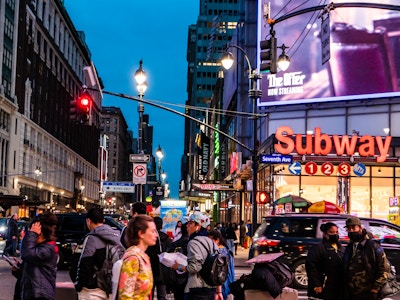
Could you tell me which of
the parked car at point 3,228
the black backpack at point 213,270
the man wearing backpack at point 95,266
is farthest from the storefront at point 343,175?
the man wearing backpack at point 95,266

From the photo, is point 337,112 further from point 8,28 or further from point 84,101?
point 8,28

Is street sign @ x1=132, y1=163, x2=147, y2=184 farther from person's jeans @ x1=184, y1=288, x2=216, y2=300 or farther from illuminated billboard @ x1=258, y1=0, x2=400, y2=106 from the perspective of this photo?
illuminated billboard @ x1=258, y1=0, x2=400, y2=106

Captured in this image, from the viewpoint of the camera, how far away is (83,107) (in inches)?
911

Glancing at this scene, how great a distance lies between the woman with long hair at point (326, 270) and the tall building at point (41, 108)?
48.6m

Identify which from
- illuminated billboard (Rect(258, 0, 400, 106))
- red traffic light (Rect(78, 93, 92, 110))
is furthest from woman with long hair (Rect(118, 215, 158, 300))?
illuminated billboard (Rect(258, 0, 400, 106))

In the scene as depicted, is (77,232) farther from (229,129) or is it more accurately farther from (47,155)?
(47,155)

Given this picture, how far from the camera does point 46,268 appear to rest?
811cm

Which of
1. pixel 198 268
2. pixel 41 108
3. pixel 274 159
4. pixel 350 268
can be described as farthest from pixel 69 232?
pixel 41 108

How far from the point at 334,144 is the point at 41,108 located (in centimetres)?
5973

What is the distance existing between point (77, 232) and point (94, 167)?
126456 millimetres

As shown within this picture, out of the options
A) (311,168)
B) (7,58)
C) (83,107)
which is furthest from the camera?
(7,58)

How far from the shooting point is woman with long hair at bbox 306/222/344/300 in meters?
9.30

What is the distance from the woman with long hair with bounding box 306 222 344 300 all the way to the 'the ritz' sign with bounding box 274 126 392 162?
94.4 feet

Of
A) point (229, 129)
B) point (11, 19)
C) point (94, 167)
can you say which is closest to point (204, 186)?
point (229, 129)
